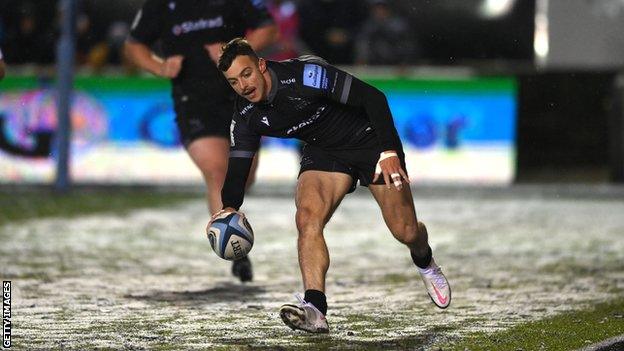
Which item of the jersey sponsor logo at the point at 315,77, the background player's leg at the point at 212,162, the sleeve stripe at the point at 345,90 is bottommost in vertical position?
the background player's leg at the point at 212,162

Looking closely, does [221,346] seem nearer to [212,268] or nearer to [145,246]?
[212,268]

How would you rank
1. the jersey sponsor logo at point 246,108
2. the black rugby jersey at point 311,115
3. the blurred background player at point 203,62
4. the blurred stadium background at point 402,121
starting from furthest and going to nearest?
1. the blurred stadium background at point 402,121
2. the blurred background player at point 203,62
3. the jersey sponsor logo at point 246,108
4. the black rugby jersey at point 311,115

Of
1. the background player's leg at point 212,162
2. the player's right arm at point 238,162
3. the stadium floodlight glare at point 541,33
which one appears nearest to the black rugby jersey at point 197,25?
the background player's leg at point 212,162

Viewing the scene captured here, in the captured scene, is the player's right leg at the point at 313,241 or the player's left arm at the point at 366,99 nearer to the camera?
the player's right leg at the point at 313,241

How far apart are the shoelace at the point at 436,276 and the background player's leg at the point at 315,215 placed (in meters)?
0.98

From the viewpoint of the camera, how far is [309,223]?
8.13 meters

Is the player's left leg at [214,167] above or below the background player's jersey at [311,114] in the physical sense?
below

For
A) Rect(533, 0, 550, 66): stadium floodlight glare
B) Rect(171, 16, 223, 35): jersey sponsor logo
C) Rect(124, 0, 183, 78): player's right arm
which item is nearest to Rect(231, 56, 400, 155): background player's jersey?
Rect(171, 16, 223, 35): jersey sponsor logo

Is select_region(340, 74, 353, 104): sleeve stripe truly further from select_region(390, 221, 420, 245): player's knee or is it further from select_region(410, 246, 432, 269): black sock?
select_region(410, 246, 432, 269): black sock

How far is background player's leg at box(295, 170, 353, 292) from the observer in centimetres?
802

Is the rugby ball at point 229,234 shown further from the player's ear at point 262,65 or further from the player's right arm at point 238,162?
the player's ear at point 262,65

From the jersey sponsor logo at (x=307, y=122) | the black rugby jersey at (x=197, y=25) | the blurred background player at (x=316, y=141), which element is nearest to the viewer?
the blurred background player at (x=316, y=141)

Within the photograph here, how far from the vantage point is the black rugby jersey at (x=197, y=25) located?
10789 millimetres

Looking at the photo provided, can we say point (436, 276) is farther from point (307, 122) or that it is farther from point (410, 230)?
point (307, 122)
